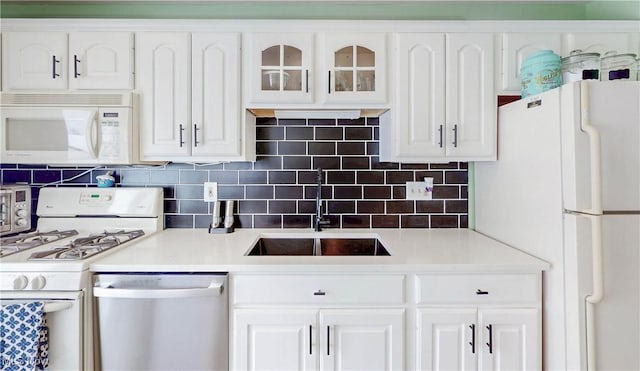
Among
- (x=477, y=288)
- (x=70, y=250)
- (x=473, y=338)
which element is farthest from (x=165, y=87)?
(x=473, y=338)

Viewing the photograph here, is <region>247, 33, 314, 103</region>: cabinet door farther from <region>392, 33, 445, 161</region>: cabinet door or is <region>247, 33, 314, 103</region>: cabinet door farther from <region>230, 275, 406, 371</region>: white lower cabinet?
<region>230, 275, 406, 371</region>: white lower cabinet

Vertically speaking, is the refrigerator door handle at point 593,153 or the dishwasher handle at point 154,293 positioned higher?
the refrigerator door handle at point 593,153

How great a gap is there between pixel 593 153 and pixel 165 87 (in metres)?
1.94

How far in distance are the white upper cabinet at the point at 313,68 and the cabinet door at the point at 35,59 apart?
99 cm

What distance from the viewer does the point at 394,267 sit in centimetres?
143

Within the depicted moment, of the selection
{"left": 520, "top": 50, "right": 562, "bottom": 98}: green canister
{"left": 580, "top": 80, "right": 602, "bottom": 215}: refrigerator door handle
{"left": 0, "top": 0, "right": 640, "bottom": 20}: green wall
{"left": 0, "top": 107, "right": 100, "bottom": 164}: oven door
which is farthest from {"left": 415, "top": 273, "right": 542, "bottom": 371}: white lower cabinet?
{"left": 0, "top": 107, "right": 100, "bottom": 164}: oven door

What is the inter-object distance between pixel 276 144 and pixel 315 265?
968 mm

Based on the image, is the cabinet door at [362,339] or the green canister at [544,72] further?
the green canister at [544,72]

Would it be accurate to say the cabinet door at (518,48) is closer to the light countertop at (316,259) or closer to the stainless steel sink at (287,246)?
the light countertop at (316,259)

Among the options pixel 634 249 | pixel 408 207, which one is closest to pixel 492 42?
pixel 408 207

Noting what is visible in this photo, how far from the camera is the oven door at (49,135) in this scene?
175 centimetres

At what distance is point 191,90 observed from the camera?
1815 mm

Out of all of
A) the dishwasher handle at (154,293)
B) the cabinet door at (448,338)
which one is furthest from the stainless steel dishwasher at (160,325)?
the cabinet door at (448,338)

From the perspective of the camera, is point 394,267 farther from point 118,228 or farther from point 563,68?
point 118,228
